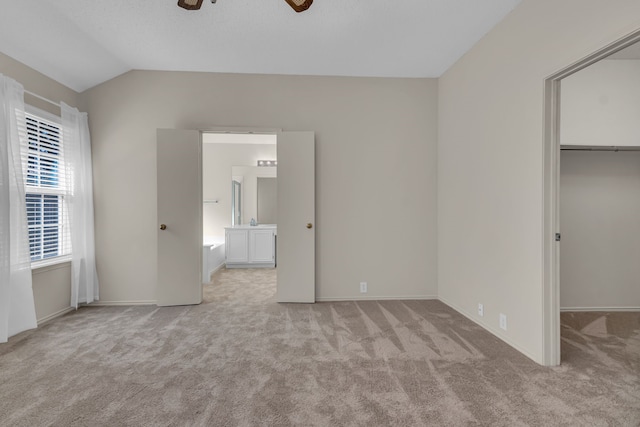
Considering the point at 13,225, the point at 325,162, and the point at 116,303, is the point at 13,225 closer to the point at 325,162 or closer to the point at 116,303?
the point at 116,303

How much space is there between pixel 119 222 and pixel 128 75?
1737 mm

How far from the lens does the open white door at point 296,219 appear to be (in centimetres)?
377

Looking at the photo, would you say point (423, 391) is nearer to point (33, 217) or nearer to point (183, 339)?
point (183, 339)

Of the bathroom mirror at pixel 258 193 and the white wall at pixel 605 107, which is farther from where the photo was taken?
the bathroom mirror at pixel 258 193

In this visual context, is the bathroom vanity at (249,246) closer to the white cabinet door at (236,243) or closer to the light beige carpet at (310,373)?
the white cabinet door at (236,243)

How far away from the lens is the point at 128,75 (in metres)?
3.75

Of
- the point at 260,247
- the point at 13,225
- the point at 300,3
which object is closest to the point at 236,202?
the point at 260,247

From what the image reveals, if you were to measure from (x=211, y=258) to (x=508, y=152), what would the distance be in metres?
4.37

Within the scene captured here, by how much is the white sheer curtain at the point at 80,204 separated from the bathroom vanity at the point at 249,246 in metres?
2.42

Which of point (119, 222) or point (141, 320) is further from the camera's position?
point (119, 222)

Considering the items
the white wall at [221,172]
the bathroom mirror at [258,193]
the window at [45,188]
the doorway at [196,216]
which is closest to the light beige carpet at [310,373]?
the doorway at [196,216]

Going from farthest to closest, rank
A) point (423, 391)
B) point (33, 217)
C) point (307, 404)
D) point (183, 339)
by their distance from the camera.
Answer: point (33, 217) < point (183, 339) < point (423, 391) < point (307, 404)

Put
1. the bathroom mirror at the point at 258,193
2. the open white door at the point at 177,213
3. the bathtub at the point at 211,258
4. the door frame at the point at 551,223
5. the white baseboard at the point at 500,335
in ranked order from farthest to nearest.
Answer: the bathroom mirror at the point at 258,193
the bathtub at the point at 211,258
the open white door at the point at 177,213
the white baseboard at the point at 500,335
the door frame at the point at 551,223

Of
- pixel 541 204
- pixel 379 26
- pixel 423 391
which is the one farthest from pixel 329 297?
pixel 379 26
